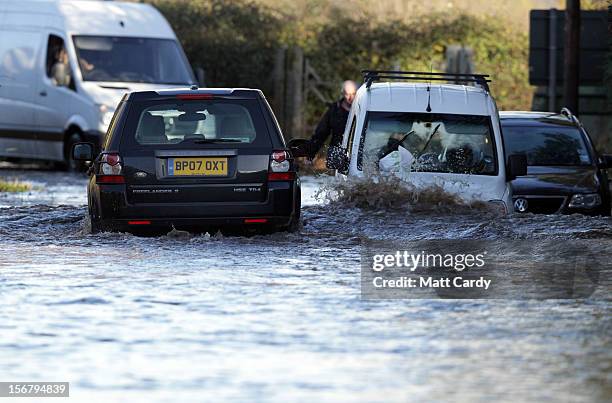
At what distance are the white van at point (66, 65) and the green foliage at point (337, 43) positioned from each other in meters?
5.59

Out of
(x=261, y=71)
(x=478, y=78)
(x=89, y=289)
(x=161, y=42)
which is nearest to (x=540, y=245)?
(x=478, y=78)

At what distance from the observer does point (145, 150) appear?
48.8 feet

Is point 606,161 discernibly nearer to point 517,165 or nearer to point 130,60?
point 517,165

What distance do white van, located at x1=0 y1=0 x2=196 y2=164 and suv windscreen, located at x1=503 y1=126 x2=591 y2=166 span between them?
8.38 metres

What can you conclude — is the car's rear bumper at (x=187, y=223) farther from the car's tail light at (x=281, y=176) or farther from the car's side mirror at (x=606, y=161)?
the car's side mirror at (x=606, y=161)

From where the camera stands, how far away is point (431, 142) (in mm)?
17328

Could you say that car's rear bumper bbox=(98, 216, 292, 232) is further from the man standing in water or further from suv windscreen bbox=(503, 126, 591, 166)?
the man standing in water

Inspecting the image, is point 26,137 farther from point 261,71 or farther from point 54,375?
point 54,375

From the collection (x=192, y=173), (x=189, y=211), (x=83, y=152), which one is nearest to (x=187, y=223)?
(x=189, y=211)

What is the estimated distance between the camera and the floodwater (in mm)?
8273

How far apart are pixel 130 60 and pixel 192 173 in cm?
1360

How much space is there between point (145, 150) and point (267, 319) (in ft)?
15.2

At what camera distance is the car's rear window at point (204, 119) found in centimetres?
1494

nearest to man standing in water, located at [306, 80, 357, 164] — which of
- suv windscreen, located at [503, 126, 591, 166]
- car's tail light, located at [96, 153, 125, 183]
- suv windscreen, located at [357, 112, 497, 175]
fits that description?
suv windscreen, located at [503, 126, 591, 166]
